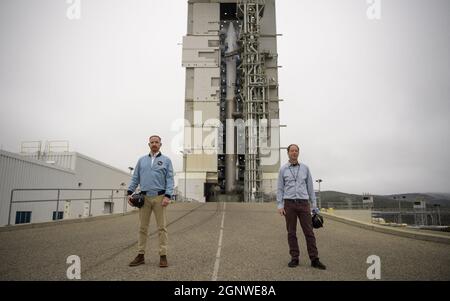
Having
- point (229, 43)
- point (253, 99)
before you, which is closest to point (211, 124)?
point (253, 99)

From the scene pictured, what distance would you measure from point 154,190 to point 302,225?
8.04ft

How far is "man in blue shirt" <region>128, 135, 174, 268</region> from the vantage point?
4.71 metres

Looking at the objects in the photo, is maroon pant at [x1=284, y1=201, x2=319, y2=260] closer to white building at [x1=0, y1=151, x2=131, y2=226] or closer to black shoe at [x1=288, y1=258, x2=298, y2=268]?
black shoe at [x1=288, y1=258, x2=298, y2=268]

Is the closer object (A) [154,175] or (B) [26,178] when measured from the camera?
(A) [154,175]

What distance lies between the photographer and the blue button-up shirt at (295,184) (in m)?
5.04

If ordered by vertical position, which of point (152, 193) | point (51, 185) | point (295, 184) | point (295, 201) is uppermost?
point (51, 185)

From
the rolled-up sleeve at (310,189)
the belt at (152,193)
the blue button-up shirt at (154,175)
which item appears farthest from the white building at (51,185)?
the rolled-up sleeve at (310,189)

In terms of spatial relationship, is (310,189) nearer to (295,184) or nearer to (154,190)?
(295,184)

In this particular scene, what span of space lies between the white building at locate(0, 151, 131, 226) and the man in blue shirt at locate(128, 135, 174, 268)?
9.41m

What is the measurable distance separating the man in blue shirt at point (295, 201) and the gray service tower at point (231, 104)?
28.6 meters

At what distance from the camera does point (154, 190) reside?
4832mm

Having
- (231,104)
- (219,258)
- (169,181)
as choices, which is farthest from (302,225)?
(231,104)
